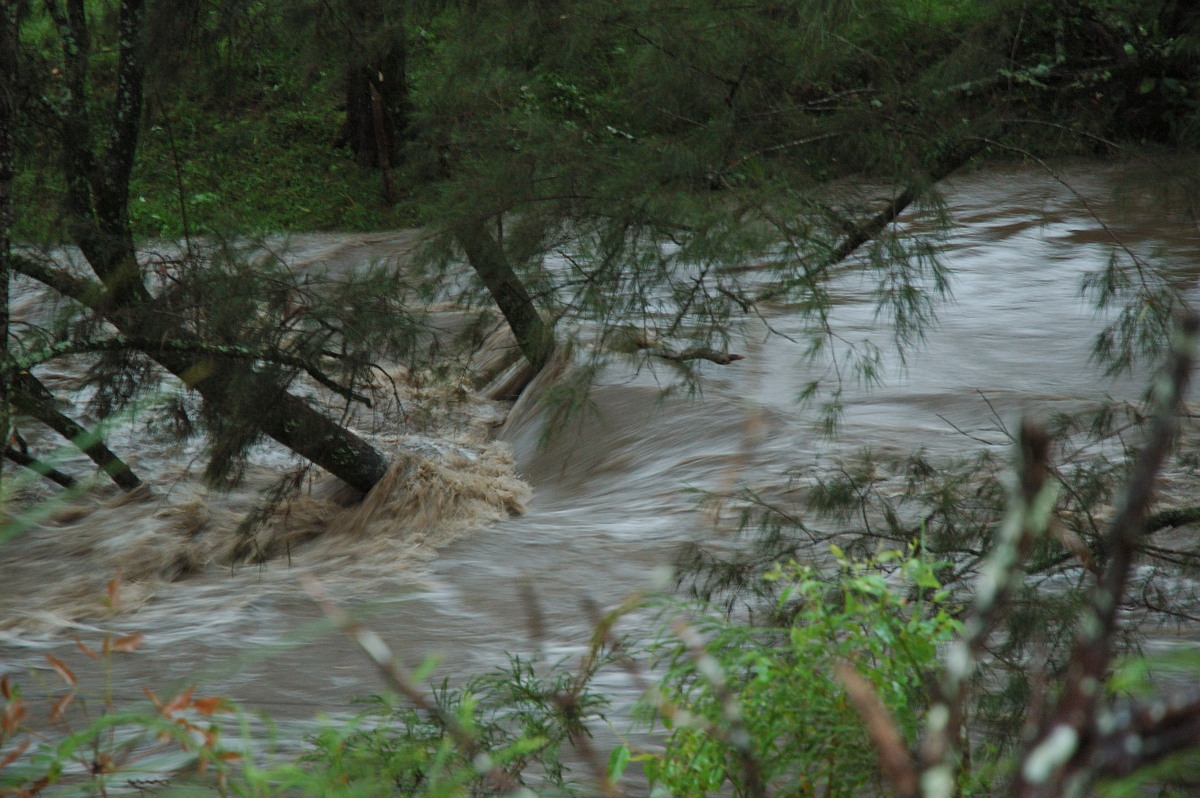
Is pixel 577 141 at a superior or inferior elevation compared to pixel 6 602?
superior

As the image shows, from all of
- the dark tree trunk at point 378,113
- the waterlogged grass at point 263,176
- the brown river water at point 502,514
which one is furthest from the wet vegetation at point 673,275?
the waterlogged grass at point 263,176

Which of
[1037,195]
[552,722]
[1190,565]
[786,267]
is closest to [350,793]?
[552,722]

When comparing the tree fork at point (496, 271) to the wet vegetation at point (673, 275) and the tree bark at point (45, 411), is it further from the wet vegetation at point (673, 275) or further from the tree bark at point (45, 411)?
the tree bark at point (45, 411)

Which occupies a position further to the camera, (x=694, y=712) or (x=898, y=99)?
(x=898, y=99)

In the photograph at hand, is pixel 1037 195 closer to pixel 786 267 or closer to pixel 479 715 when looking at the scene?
pixel 786 267

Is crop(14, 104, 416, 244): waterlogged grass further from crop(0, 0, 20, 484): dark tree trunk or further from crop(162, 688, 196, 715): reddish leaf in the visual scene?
crop(162, 688, 196, 715): reddish leaf

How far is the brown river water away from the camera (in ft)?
15.5

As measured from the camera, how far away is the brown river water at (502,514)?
471 centimetres

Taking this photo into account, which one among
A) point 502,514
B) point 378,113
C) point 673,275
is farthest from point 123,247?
point 378,113

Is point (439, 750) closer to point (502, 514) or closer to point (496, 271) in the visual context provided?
point (496, 271)

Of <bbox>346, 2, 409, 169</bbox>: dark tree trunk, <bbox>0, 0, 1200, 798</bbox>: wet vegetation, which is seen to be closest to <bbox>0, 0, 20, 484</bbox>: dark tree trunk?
<bbox>0, 0, 1200, 798</bbox>: wet vegetation

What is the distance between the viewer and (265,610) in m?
5.27

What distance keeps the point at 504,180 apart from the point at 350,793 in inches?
151

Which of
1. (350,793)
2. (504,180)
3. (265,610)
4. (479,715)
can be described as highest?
(504,180)
